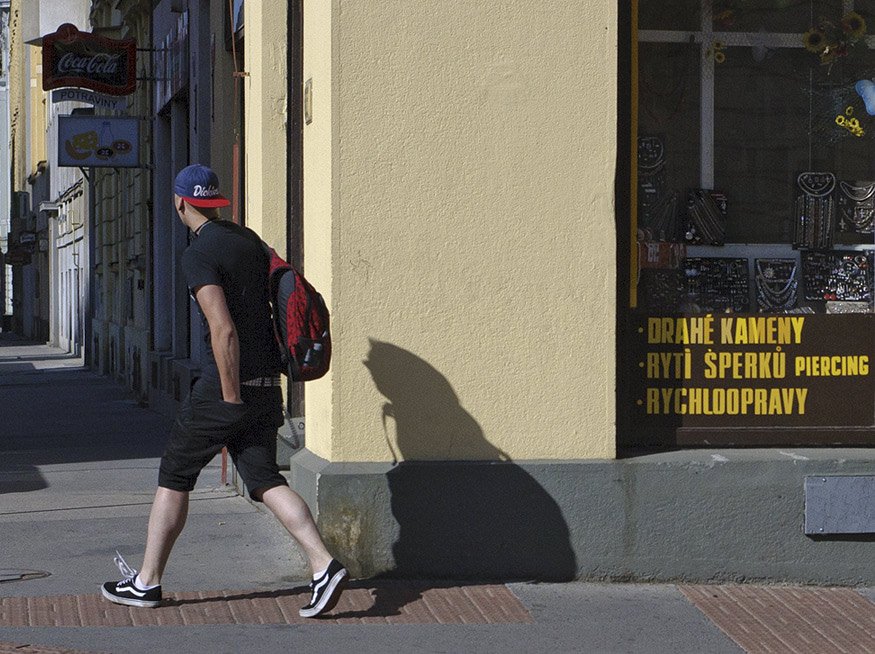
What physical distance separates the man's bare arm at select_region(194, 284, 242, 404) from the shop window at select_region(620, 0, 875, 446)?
85.9 inches

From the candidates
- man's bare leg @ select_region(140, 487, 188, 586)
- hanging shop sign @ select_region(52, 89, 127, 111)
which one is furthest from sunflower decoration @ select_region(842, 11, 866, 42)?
hanging shop sign @ select_region(52, 89, 127, 111)

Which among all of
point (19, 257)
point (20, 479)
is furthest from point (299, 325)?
point (19, 257)

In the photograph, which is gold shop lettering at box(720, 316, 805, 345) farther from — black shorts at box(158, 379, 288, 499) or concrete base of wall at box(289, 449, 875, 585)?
black shorts at box(158, 379, 288, 499)

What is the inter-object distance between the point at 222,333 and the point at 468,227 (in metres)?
1.51

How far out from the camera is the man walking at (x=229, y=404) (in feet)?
20.3

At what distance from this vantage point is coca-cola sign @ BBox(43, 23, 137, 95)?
17812mm

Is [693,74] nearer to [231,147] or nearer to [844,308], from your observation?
[844,308]

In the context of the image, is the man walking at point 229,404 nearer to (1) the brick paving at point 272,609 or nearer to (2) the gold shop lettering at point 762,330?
(1) the brick paving at point 272,609

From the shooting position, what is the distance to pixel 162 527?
639 cm

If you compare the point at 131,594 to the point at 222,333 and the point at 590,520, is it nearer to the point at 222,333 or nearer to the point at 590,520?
the point at 222,333

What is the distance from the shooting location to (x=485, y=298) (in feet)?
23.4

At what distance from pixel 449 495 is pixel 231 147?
4985 millimetres

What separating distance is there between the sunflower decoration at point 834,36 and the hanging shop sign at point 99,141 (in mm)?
11377

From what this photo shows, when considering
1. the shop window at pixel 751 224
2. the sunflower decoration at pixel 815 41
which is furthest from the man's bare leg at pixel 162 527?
the sunflower decoration at pixel 815 41
